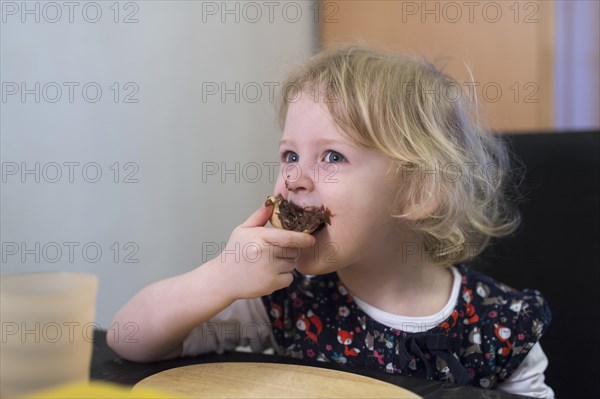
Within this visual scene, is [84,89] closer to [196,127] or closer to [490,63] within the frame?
[196,127]

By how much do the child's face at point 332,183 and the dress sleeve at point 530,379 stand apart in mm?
337

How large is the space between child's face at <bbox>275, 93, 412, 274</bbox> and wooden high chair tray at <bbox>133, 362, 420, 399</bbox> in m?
0.21

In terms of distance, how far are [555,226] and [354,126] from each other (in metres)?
0.52

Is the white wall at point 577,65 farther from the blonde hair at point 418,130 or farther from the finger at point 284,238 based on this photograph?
the finger at point 284,238

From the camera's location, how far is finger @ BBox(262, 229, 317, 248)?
893 millimetres

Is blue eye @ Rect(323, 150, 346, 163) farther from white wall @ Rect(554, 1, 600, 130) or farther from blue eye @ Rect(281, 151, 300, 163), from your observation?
white wall @ Rect(554, 1, 600, 130)

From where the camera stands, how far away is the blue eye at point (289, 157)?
40.3 inches

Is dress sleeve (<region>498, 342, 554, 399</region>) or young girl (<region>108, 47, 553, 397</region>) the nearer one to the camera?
young girl (<region>108, 47, 553, 397</region>)

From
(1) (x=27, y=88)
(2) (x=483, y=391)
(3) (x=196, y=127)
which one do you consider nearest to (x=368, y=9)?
(3) (x=196, y=127)

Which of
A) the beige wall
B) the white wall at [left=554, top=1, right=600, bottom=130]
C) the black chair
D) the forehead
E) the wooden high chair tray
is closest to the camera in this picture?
the wooden high chair tray

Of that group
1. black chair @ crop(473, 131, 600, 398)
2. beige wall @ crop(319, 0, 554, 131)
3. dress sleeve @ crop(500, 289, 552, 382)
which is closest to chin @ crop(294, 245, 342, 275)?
dress sleeve @ crop(500, 289, 552, 382)

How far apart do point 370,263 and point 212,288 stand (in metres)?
0.31

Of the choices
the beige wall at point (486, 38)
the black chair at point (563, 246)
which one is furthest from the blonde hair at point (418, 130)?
the beige wall at point (486, 38)

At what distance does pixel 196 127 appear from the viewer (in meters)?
1.50
